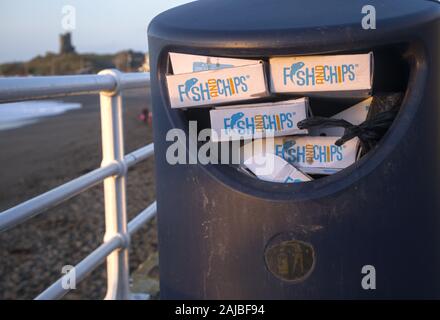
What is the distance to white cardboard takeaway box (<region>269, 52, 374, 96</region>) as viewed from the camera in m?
1.37

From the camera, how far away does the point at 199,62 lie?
1452mm

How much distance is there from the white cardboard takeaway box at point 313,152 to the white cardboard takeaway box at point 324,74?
0.40 feet

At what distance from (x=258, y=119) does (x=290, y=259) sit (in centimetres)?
35

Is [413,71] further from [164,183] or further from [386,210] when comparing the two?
[164,183]

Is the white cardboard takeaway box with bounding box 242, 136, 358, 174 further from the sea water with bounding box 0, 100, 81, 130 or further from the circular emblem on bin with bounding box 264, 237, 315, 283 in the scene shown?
the sea water with bounding box 0, 100, 81, 130

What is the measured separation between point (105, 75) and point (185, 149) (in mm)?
1031

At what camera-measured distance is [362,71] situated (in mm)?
1367

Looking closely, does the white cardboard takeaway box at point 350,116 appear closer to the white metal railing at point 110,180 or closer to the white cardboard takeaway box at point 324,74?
the white cardboard takeaway box at point 324,74

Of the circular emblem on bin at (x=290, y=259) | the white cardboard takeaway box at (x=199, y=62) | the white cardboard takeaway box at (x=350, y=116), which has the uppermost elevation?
the white cardboard takeaway box at (x=199, y=62)

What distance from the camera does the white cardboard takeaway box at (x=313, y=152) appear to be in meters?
1.43

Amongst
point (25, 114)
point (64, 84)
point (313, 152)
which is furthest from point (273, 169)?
point (25, 114)

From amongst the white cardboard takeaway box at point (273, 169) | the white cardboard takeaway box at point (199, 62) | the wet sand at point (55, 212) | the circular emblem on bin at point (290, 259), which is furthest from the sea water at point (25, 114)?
the circular emblem on bin at point (290, 259)

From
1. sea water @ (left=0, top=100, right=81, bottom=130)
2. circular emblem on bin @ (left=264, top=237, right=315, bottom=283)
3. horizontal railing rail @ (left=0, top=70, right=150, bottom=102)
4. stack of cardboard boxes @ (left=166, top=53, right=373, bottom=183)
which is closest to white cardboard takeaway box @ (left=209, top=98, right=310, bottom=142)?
stack of cardboard boxes @ (left=166, top=53, right=373, bottom=183)

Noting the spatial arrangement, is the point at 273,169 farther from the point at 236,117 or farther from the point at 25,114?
the point at 25,114
